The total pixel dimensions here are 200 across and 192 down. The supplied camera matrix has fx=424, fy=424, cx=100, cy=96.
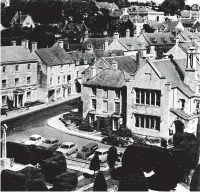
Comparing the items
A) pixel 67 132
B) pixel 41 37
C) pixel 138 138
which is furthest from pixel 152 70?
pixel 41 37

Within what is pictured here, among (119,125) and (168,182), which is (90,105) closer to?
(119,125)

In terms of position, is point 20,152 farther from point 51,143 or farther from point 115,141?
point 115,141

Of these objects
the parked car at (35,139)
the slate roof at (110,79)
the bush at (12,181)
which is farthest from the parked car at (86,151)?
the slate roof at (110,79)

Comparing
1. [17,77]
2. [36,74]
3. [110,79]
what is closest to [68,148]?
[110,79]

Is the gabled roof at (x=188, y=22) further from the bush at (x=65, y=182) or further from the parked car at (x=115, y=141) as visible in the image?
the bush at (x=65, y=182)

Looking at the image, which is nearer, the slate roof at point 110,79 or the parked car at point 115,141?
the parked car at point 115,141

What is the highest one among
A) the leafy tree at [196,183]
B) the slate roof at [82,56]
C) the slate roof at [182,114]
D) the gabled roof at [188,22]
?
the gabled roof at [188,22]
